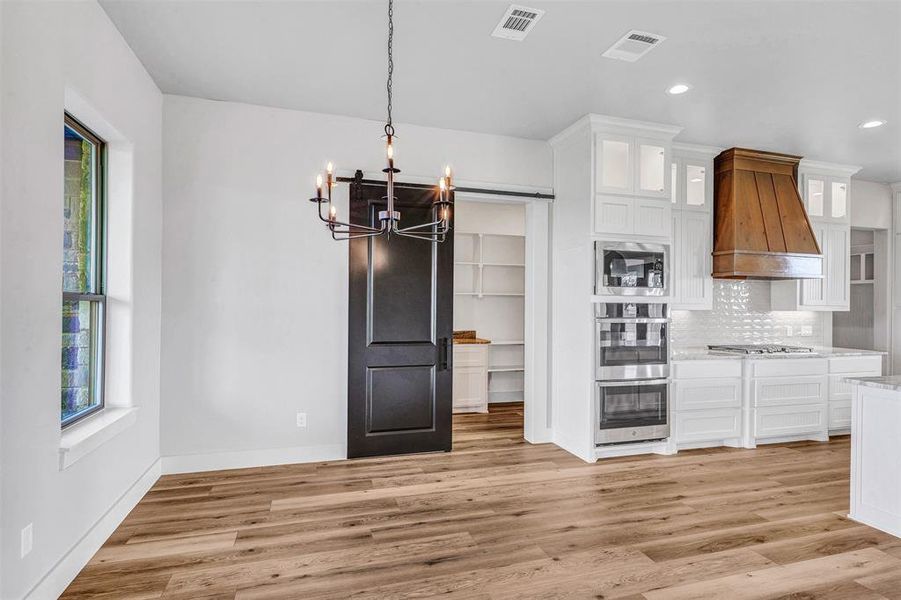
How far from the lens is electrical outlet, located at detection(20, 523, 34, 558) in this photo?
6.64 feet

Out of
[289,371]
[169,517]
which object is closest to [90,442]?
[169,517]

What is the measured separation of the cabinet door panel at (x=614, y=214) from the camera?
14.2 ft

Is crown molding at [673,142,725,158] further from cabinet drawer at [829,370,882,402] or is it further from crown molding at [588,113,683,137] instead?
cabinet drawer at [829,370,882,402]

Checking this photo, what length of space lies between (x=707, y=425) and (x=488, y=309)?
3060 mm

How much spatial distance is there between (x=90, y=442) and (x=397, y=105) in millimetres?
3093

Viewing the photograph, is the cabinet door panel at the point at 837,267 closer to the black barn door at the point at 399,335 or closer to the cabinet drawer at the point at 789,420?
the cabinet drawer at the point at 789,420

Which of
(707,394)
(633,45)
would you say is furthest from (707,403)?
(633,45)

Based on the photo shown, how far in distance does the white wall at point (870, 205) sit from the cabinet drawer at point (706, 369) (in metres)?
3.03

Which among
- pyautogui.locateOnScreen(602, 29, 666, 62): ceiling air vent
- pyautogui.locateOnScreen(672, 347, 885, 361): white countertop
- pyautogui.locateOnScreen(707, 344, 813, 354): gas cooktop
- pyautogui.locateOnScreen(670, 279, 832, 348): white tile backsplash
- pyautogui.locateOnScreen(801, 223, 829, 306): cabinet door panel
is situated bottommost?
pyautogui.locateOnScreen(672, 347, 885, 361): white countertop

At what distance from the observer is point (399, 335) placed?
443 centimetres

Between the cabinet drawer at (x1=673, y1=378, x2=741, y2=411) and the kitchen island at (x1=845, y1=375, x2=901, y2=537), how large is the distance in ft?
4.80

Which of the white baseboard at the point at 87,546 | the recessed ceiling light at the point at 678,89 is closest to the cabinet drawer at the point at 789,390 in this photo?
the recessed ceiling light at the point at 678,89

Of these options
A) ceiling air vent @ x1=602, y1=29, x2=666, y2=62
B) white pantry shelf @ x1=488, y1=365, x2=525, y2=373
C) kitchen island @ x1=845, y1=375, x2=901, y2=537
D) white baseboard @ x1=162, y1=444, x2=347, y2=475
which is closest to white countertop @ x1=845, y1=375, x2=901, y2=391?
kitchen island @ x1=845, y1=375, x2=901, y2=537

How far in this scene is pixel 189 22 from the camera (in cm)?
291
